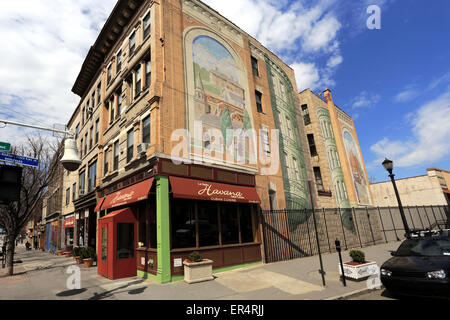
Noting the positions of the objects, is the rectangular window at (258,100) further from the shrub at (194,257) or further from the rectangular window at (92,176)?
the rectangular window at (92,176)

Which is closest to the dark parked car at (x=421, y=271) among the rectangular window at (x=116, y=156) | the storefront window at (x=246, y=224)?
the storefront window at (x=246, y=224)

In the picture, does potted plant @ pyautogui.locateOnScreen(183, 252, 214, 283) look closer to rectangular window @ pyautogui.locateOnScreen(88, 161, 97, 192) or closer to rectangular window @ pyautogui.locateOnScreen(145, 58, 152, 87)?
rectangular window @ pyautogui.locateOnScreen(145, 58, 152, 87)

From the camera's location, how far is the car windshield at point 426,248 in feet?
24.6

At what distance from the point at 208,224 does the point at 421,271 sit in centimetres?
794

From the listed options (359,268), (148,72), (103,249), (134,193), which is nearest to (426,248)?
(359,268)

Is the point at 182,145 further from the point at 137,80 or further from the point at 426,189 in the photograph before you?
the point at 426,189

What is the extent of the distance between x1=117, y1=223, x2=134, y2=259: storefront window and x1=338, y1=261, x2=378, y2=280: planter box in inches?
366

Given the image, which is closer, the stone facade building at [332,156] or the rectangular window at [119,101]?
the rectangular window at [119,101]

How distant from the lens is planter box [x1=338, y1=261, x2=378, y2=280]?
8.68 metres

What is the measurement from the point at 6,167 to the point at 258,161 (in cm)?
1265

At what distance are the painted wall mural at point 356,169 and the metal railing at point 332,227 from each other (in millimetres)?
2732

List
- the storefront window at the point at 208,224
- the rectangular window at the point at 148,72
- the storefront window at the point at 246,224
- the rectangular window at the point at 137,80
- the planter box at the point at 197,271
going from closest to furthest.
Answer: the planter box at the point at 197,271 < the storefront window at the point at 208,224 < the storefront window at the point at 246,224 < the rectangular window at the point at 148,72 < the rectangular window at the point at 137,80
